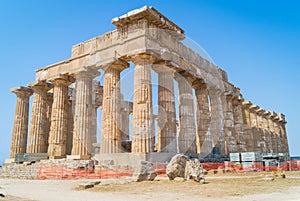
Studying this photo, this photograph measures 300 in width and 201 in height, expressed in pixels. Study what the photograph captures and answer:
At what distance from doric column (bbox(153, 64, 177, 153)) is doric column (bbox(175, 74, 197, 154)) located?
1.41 meters

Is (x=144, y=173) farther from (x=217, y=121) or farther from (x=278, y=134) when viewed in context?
(x=278, y=134)

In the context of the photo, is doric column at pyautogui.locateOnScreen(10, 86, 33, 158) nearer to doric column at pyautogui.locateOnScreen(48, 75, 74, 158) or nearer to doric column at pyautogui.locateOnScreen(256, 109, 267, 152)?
doric column at pyautogui.locateOnScreen(48, 75, 74, 158)

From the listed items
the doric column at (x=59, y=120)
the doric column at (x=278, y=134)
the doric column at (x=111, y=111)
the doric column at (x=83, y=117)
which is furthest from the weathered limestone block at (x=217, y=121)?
the doric column at (x=278, y=134)

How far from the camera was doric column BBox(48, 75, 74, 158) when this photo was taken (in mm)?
23516

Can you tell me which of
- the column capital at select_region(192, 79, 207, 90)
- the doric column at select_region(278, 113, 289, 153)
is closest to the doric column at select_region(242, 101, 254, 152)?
the column capital at select_region(192, 79, 207, 90)

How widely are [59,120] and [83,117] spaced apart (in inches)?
122

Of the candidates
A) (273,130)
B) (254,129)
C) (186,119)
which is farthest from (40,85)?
(273,130)

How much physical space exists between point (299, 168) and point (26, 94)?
2688 cm

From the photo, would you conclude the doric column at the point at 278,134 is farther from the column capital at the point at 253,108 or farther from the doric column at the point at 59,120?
the doric column at the point at 59,120

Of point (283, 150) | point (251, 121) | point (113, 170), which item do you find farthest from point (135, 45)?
point (283, 150)

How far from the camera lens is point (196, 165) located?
11.5 meters

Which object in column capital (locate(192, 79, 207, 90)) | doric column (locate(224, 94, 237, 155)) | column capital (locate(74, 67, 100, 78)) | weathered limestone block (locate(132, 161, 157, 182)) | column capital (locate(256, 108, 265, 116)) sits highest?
column capital (locate(74, 67, 100, 78))

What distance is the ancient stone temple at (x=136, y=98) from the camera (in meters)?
19.3

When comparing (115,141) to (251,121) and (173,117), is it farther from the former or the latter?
(251,121)
